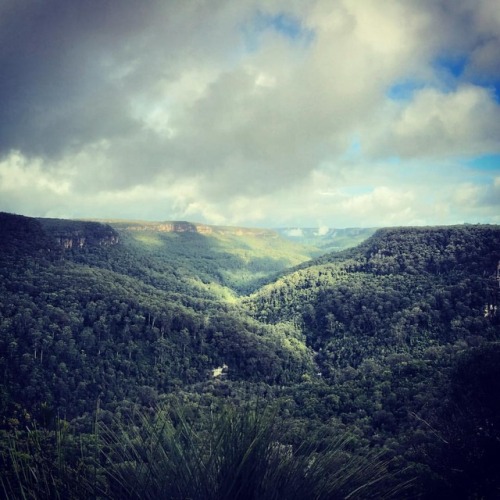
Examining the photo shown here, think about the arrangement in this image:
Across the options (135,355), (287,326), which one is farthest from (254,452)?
(287,326)

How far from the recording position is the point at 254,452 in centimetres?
293

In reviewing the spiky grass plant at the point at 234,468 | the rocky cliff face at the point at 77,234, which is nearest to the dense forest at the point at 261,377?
the spiky grass plant at the point at 234,468

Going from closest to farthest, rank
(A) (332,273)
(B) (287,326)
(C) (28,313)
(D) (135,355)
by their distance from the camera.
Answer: (C) (28,313), (D) (135,355), (B) (287,326), (A) (332,273)

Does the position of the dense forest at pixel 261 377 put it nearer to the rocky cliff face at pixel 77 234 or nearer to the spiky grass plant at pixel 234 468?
the spiky grass plant at pixel 234 468

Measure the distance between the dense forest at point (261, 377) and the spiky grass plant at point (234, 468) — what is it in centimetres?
1

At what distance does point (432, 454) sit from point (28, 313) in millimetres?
59978

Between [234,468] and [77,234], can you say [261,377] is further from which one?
[77,234]

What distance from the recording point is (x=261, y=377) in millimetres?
63938

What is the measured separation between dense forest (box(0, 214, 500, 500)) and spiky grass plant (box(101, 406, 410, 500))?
14 millimetres

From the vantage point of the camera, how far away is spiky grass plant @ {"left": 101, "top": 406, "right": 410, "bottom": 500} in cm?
287

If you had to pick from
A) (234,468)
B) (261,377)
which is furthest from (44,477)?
(261,377)

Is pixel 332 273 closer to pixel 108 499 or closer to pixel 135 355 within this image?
pixel 135 355

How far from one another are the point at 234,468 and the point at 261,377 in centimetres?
6457

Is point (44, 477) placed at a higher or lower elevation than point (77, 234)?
lower
